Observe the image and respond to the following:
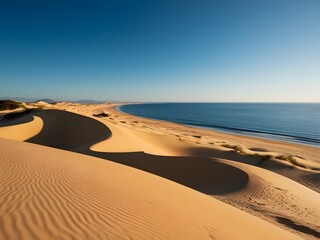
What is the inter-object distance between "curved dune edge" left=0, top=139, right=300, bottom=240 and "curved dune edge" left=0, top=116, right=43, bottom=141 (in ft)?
50.9

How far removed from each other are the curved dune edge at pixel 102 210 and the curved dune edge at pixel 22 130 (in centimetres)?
1553

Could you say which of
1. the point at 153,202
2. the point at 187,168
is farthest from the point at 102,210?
the point at 187,168

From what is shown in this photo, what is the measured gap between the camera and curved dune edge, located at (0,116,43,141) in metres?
19.4

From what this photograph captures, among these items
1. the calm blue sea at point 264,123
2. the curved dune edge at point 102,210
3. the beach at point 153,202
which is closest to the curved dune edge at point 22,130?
the beach at point 153,202

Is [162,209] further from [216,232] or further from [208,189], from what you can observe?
[208,189]

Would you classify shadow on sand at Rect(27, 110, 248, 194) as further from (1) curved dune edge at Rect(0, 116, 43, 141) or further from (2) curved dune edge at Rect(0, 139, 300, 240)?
(2) curved dune edge at Rect(0, 139, 300, 240)

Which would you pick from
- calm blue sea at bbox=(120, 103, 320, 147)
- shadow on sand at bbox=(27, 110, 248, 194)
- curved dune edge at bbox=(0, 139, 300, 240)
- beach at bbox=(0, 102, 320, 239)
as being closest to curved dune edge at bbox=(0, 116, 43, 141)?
shadow on sand at bbox=(27, 110, 248, 194)

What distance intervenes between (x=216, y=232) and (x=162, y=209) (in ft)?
3.96

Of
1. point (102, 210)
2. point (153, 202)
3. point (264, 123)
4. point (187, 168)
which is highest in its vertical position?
point (102, 210)

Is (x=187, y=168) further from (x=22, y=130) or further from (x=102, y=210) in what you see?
(x=22, y=130)

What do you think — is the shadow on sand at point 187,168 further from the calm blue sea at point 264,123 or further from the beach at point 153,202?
the calm blue sea at point 264,123

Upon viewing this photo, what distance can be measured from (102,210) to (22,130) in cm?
2175

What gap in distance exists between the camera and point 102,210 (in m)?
3.91

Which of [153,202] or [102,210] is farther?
[153,202]
